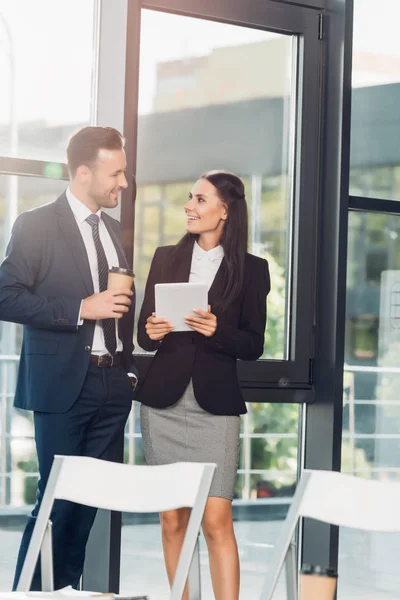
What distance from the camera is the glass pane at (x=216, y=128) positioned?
3.91m

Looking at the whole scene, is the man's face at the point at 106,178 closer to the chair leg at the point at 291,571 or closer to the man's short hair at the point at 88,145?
the man's short hair at the point at 88,145

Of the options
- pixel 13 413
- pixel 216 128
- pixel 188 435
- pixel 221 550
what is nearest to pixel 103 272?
pixel 188 435

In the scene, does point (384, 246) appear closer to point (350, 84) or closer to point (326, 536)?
point (350, 84)

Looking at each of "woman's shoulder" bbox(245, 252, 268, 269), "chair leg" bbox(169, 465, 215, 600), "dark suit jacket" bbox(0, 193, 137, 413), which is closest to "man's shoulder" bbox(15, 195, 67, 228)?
"dark suit jacket" bbox(0, 193, 137, 413)

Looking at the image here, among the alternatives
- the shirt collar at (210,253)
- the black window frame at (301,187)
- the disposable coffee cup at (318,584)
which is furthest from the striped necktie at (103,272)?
the disposable coffee cup at (318,584)

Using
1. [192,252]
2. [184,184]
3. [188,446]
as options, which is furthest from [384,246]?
[188,446]

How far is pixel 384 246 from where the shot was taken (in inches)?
174

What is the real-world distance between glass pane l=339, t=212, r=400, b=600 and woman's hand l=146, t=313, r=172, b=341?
137 cm

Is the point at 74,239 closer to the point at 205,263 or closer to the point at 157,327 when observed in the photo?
the point at 157,327

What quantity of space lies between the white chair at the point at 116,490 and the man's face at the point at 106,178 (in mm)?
1073

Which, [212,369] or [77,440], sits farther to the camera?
[212,369]

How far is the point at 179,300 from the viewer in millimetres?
3096

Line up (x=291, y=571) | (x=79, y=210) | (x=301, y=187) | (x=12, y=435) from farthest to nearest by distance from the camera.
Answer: (x=301, y=187) → (x=12, y=435) → (x=79, y=210) → (x=291, y=571)

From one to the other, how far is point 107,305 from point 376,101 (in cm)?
200
